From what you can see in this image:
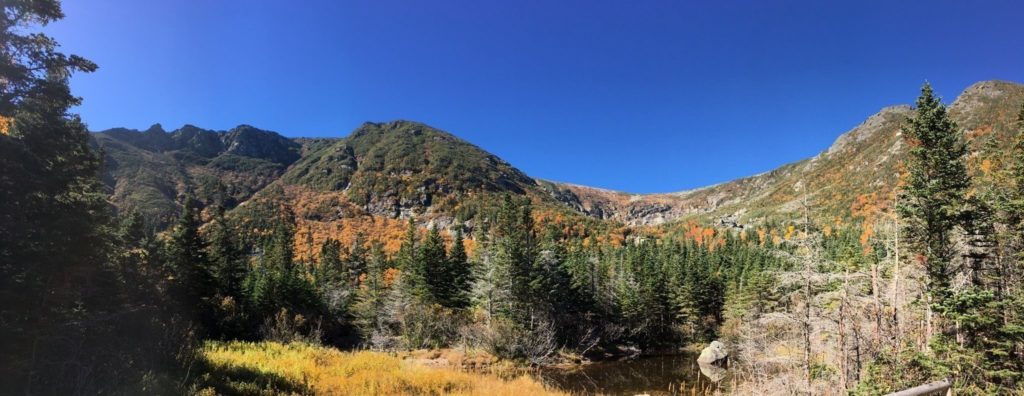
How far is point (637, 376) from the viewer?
116ft

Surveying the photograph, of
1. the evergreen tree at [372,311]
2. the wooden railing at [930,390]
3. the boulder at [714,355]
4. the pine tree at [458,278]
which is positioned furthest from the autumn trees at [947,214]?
the evergreen tree at [372,311]

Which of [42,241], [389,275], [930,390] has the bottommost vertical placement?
[389,275]

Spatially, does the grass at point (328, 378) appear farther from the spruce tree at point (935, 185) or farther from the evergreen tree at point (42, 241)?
the spruce tree at point (935, 185)

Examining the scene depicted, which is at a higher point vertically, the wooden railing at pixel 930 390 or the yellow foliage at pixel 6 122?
the yellow foliage at pixel 6 122

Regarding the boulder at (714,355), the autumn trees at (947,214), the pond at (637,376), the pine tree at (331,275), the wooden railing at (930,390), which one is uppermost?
the autumn trees at (947,214)

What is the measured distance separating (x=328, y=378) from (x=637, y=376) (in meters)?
30.2

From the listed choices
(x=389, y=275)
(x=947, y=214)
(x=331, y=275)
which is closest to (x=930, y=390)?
(x=947, y=214)

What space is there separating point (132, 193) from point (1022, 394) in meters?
187

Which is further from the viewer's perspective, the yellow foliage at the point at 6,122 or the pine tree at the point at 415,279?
the pine tree at the point at 415,279

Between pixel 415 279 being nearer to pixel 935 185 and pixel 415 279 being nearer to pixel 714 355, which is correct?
pixel 714 355

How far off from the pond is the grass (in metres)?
15.2

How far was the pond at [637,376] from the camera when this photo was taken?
2878 cm

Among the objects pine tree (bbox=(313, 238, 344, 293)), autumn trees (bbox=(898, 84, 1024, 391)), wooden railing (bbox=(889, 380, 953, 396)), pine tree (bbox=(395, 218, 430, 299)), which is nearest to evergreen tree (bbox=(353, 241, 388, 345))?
pine tree (bbox=(395, 218, 430, 299))

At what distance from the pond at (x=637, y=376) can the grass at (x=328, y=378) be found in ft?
49.8
